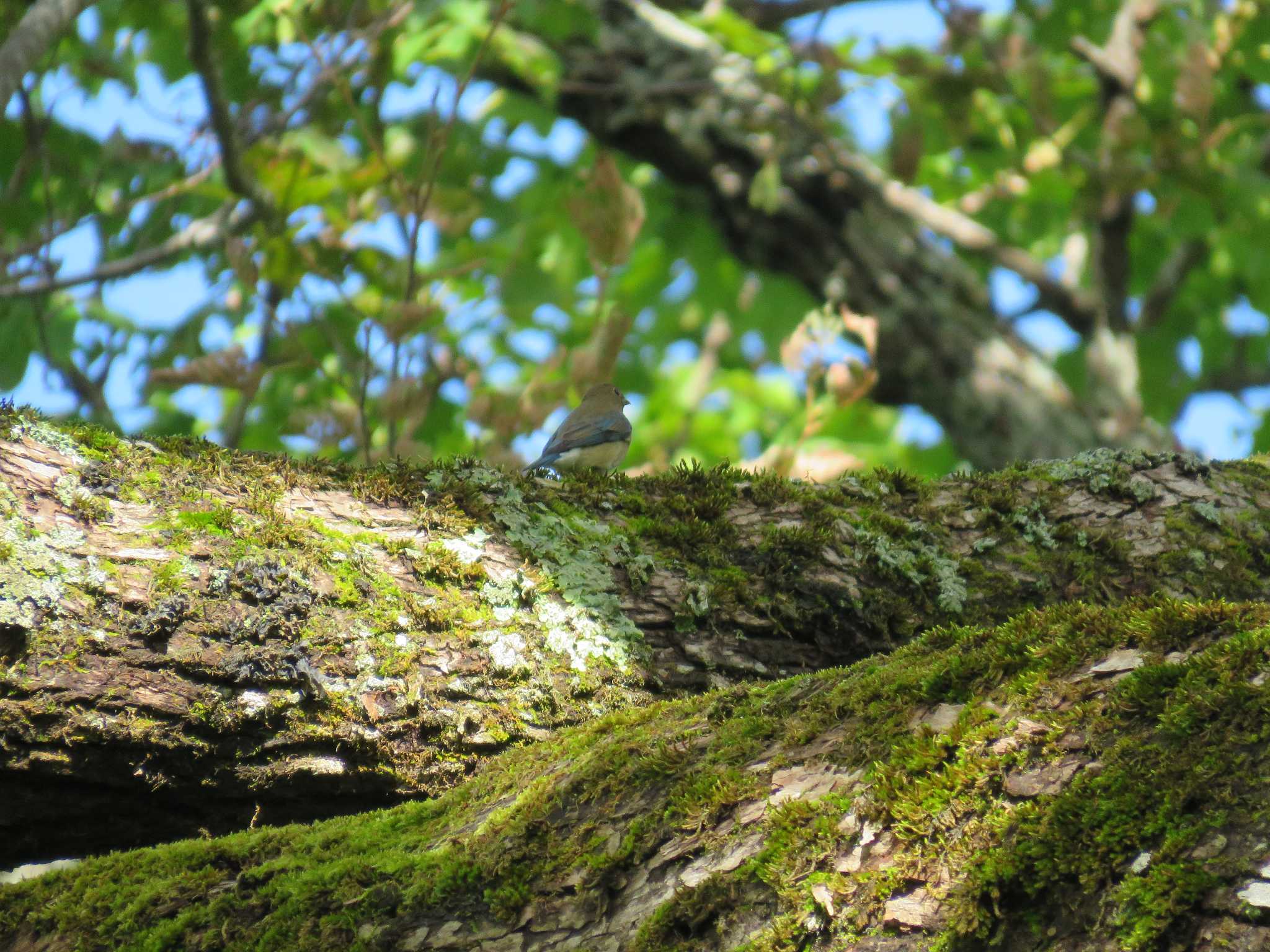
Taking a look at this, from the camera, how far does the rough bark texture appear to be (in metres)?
7.85

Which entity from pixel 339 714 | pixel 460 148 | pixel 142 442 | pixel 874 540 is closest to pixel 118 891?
pixel 339 714

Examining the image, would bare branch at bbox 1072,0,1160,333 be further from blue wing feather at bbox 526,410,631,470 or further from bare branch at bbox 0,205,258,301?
bare branch at bbox 0,205,258,301

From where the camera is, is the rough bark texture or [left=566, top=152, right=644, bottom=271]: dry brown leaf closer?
[left=566, top=152, right=644, bottom=271]: dry brown leaf

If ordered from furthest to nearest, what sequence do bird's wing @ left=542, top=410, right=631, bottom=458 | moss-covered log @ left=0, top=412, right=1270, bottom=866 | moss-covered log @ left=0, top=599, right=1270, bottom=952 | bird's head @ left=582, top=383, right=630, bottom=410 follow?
1. bird's head @ left=582, top=383, right=630, bottom=410
2. bird's wing @ left=542, top=410, right=631, bottom=458
3. moss-covered log @ left=0, top=412, right=1270, bottom=866
4. moss-covered log @ left=0, top=599, right=1270, bottom=952

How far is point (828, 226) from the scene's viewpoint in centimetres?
868

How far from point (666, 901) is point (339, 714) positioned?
1093 millimetres

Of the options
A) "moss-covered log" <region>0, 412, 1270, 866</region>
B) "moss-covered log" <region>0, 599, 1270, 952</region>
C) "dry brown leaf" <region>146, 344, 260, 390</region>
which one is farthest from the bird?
"moss-covered log" <region>0, 599, 1270, 952</region>

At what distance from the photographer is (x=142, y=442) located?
2.86 m

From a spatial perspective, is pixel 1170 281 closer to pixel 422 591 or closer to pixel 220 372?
pixel 220 372

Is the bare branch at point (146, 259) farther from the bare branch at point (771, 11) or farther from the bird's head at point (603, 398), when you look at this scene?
the bare branch at point (771, 11)

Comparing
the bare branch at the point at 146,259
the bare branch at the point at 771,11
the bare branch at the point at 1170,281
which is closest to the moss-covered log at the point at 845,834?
the bare branch at the point at 146,259

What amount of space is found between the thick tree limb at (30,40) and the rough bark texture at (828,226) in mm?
3639

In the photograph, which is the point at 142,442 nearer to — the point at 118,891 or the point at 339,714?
the point at 339,714

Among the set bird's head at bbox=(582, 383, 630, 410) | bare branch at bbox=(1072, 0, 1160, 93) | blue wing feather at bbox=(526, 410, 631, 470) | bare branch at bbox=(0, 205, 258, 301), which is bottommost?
blue wing feather at bbox=(526, 410, 631, 470)
